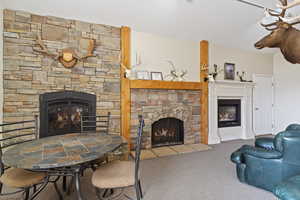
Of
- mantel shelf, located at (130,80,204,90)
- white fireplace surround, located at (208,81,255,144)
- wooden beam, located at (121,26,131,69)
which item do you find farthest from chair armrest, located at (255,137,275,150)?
wooden beam, located at (121,26,131,69)

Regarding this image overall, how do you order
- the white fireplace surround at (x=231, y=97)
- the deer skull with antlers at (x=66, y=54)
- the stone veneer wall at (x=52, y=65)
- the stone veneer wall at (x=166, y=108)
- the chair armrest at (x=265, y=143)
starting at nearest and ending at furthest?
1. the chair armrest at (x=265, y=143)
2. the stone veneer wall at (x=52, y=65)
3. the deer skull with antlers at (x=66, y=54)
4. the stone veneer wall at (x=166, y=108)
5. the white fireplace surround at (x=231, y=97)

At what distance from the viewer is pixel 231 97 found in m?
4.69

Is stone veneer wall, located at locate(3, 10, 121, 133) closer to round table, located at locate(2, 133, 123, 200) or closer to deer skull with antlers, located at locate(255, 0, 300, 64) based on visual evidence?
round table, located at locate(2, 133, 123, 200)

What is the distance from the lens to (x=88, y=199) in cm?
197

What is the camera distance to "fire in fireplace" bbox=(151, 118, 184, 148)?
3.93 metres

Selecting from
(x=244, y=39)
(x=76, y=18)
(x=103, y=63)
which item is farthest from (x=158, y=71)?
(x=244, y=39)

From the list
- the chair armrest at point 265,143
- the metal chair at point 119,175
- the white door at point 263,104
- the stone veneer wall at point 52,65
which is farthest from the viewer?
the white door at point 263,104

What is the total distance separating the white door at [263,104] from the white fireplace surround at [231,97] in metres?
0.40

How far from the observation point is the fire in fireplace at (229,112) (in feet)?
15.2

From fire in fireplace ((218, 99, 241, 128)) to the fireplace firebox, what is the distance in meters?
3.44

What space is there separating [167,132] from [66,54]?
282 cm

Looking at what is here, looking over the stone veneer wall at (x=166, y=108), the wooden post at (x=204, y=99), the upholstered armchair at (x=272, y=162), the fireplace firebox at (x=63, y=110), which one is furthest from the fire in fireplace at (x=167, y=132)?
the upholstered armchair at (x=272, y=162)

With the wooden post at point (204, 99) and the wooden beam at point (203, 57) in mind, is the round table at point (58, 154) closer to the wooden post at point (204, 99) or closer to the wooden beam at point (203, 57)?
the wooden post at point (204, 99)

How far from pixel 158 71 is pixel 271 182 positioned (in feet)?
9.35
